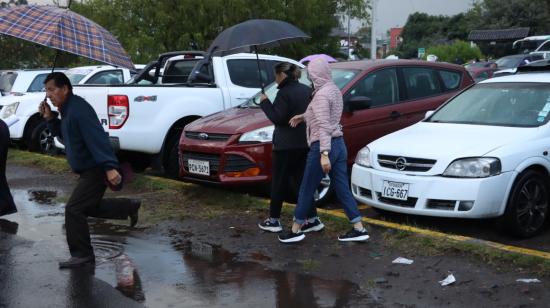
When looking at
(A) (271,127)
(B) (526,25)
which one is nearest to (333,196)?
(A) (271,127)

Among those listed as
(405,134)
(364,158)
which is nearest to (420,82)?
(405,134)

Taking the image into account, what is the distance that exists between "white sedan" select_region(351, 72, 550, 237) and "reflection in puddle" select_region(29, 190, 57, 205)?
4234 millimetres

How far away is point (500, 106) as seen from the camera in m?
7.56

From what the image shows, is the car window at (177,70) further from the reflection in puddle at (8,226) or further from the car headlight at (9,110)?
the reflection in puddle at (8,226)

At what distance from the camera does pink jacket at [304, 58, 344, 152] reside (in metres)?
6.21

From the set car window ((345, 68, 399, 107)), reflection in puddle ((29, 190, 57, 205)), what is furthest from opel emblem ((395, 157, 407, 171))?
reflection in puddle ((29, 190, 57, 205))

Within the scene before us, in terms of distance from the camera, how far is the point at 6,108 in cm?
1370

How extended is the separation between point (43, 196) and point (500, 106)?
606cm

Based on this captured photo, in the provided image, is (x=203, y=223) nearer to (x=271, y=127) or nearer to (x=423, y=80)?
(x=271, y=127)

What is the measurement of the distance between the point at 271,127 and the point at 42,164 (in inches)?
228

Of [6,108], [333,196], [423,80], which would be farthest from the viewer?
[6,108]

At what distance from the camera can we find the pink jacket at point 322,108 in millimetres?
6211

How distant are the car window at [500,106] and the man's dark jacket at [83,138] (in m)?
3.85

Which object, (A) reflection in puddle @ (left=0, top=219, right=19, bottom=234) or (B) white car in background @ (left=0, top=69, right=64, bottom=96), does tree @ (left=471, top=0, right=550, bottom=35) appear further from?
(A) reflection in puddle @ (left=0, top=219, right=19, bottom=234)
